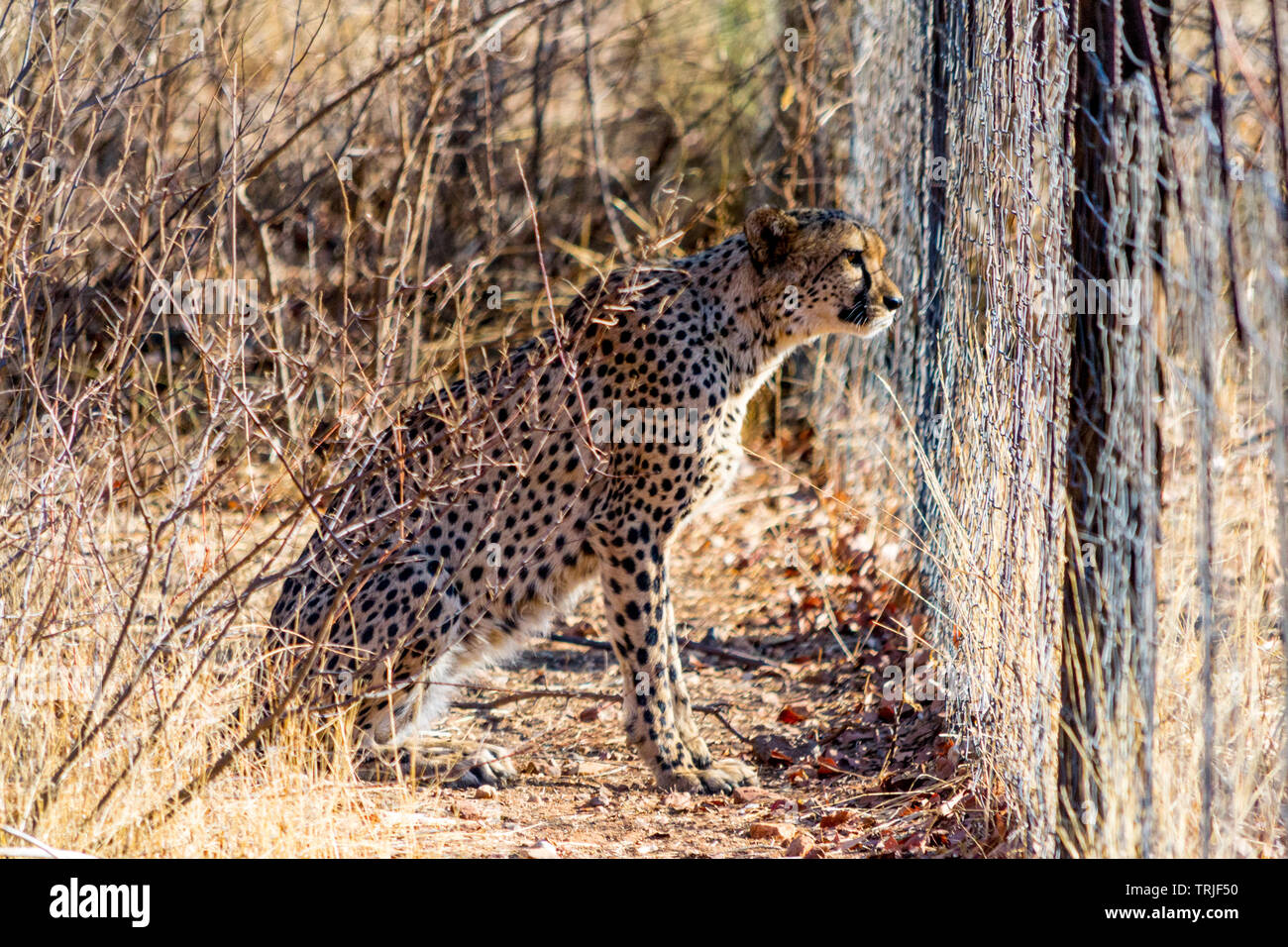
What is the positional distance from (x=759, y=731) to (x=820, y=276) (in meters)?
1.61

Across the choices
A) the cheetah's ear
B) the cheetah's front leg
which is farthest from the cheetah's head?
the cheetah's front leg

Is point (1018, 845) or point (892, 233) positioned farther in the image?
point (892, 233)

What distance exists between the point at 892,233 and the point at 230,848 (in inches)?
168

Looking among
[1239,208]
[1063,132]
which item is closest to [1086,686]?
[1063,132]

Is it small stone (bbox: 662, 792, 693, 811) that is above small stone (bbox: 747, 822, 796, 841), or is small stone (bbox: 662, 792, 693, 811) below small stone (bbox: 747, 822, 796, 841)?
above

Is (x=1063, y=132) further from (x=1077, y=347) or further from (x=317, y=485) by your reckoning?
(x=317, y=485)

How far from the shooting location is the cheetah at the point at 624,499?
4.23 m

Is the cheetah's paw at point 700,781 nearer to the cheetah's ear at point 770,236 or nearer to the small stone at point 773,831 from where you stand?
the small stone at point 773,831

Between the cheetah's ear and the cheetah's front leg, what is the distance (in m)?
1.00

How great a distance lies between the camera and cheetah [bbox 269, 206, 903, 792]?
4.23m

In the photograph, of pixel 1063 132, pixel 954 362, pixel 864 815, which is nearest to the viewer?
pixel 1063 132

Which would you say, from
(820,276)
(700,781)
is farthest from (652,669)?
(820,276)

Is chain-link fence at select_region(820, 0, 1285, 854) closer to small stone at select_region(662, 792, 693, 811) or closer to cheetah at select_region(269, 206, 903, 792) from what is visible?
cheetah at select_region(269, 206, 903, 792)

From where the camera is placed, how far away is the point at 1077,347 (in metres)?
2.53
